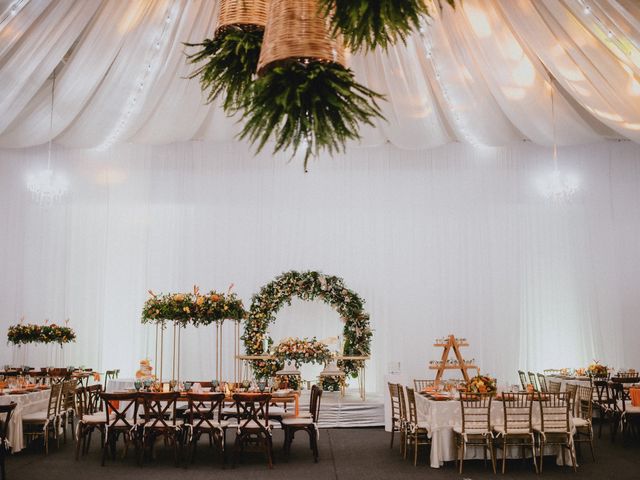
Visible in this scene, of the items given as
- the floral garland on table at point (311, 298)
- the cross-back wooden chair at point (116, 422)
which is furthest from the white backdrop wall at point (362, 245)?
the cross-back wooden chair at point (116, 422)

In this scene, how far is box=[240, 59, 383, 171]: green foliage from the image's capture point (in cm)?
205

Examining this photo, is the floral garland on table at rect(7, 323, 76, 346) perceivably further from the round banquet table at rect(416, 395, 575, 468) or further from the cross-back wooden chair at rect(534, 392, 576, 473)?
the cross-back wooden chair at rect(534, 392, 576, 473)

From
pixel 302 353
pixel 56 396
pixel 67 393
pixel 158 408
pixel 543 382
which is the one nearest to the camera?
pixel 158 408

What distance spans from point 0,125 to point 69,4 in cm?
377

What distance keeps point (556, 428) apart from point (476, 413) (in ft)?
2.77

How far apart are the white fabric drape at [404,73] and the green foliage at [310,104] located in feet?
18.0

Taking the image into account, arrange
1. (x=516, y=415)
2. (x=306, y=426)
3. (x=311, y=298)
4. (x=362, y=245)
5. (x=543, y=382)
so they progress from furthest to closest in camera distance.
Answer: (x=362, y=245) → (x=311, y=298) → (x=543, y=382) → (x=306, y=426) → (x=516, y=415)

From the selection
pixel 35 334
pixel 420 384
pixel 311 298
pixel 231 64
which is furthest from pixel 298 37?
pixel 311 298

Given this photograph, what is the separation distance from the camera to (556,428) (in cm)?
721

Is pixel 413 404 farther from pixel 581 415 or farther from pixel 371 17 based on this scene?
pixel 371 17

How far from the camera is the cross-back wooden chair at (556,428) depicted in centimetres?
711

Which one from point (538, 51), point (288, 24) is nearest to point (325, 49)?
point (288, 24)

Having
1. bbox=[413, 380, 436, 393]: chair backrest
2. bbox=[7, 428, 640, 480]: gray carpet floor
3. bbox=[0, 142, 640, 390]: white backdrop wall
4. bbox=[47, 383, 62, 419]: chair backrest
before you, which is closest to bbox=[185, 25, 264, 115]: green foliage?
bbox=[7, 428, 640, 480]: gray carpet floor

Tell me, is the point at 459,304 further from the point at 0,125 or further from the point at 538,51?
the point at 0,125
